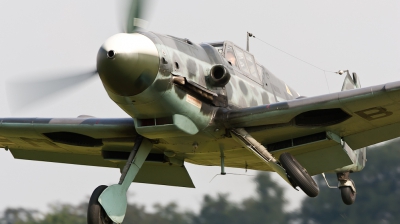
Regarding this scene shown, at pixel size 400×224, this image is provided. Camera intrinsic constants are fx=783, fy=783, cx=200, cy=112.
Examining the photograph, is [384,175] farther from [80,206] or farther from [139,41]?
[139,41]

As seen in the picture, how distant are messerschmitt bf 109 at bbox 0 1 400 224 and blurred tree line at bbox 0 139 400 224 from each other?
6.31 metres

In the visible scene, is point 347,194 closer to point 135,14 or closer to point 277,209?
point 277,209

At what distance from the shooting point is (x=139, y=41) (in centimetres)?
1096

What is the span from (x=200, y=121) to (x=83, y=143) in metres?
2.93

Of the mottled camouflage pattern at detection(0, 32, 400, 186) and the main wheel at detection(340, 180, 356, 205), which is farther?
the main wheel at detection(340, 180, 356, 205)

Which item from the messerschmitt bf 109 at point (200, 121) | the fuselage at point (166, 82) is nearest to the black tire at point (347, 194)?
the messerschmitt bf 109 at point (200, 121)

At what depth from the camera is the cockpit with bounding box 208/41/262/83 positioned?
13445 mm

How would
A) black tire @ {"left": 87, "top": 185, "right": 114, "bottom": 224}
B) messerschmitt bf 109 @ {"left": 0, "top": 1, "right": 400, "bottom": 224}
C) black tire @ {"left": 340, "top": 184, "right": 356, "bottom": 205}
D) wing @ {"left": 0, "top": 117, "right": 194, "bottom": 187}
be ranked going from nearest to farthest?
messerschmitt bf 109 @ {"left": 0, "top": 1, "right": 400, "bottom": 224} → black tire @ {"left": 87, "top": 185, "right": 114, "bottom": 224} → wing @ {"left": 0, "top": 117, "right": 194, "bottom": 187} → black tire @ {"left": 340, "top": 184, "right": 356, "bottom": 205}

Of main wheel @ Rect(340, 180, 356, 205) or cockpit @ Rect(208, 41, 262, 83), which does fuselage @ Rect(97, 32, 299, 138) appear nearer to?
cockpit @ Rect(208, 41, 262, 83)

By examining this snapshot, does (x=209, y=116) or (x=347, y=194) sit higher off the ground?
(x=209, y=116)

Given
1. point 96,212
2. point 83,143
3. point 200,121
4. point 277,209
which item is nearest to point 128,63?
point 200,121

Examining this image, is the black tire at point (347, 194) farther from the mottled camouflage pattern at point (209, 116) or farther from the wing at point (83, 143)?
the wing at point (83, 143)

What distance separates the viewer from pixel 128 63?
10695 mm

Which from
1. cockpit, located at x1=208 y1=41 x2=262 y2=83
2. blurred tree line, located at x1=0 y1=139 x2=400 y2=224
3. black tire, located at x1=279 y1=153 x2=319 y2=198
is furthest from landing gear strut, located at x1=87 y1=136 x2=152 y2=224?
blurred tree line, located at x1=0 y1=139 x2=400 y2=224
